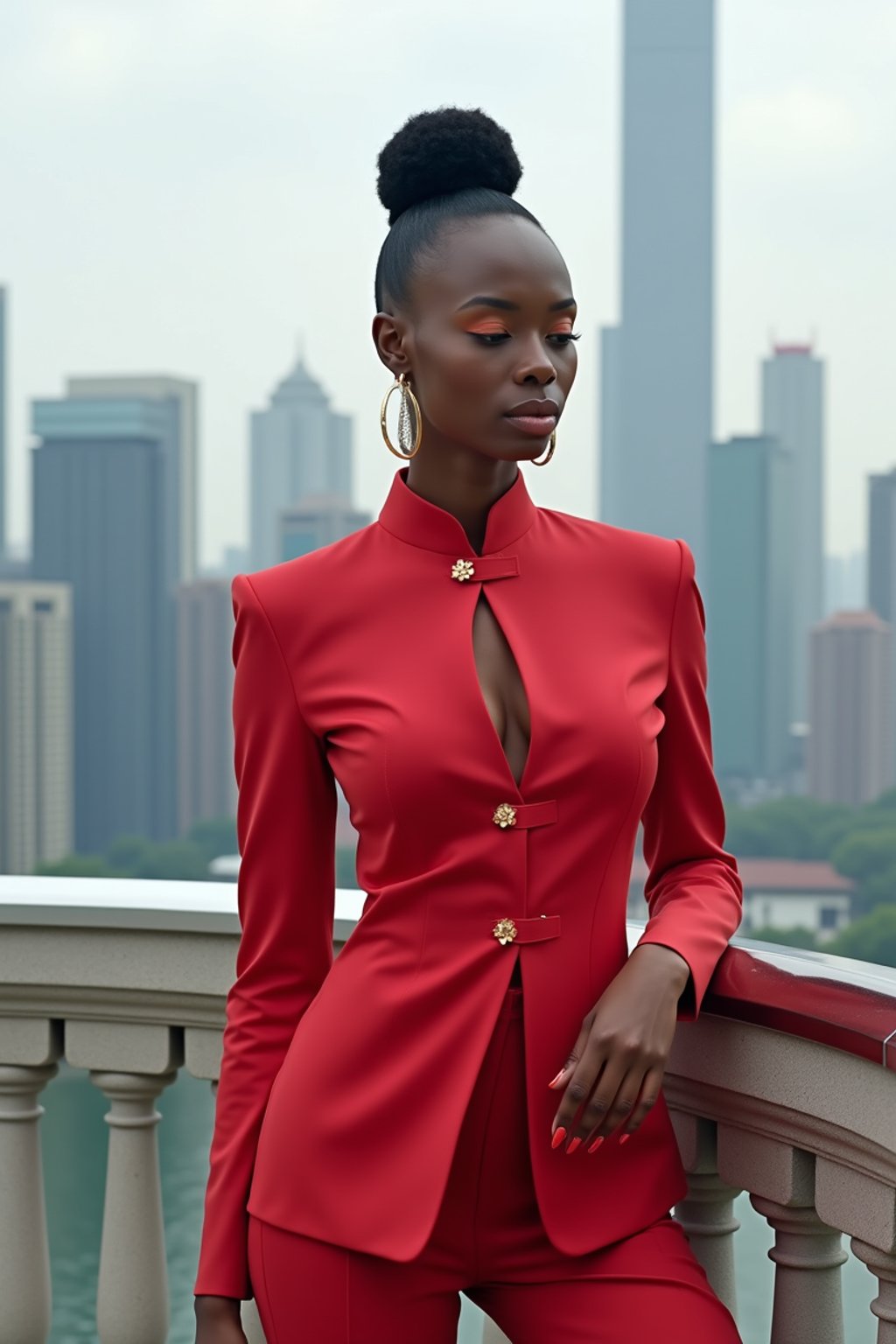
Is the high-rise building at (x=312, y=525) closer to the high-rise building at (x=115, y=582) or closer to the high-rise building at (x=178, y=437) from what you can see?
the high-rise building at (x=178, y=437)

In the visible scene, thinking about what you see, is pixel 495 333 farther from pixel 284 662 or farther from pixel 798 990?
pixel 798 990

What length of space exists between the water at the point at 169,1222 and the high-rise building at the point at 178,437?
4079 centimetres

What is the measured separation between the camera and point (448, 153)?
4.82ft

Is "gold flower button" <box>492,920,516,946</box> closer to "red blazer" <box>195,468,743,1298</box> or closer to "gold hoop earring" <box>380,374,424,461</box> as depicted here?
"red blazer" <box>195,468,743,1298</box>

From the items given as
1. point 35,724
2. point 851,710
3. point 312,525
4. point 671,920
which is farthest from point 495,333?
point 312,525

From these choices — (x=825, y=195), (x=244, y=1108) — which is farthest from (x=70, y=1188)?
(x=825, y=195)

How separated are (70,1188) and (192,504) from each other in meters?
50.2

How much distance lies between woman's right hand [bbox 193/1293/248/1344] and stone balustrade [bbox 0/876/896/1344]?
1.19 feet

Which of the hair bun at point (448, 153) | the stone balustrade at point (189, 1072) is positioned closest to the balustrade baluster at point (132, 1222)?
the stone balustrade at point (189, 1072)

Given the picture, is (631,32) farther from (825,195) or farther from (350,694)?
(350,694)

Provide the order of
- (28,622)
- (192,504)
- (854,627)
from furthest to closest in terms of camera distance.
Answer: (192,504) < (854,627) < (28,622)

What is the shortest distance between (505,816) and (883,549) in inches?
2708

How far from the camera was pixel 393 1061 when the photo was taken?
1.41 metres

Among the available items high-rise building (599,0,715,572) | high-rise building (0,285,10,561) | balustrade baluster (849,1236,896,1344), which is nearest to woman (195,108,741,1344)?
balustrade baluster (849,1236,896,1344)
